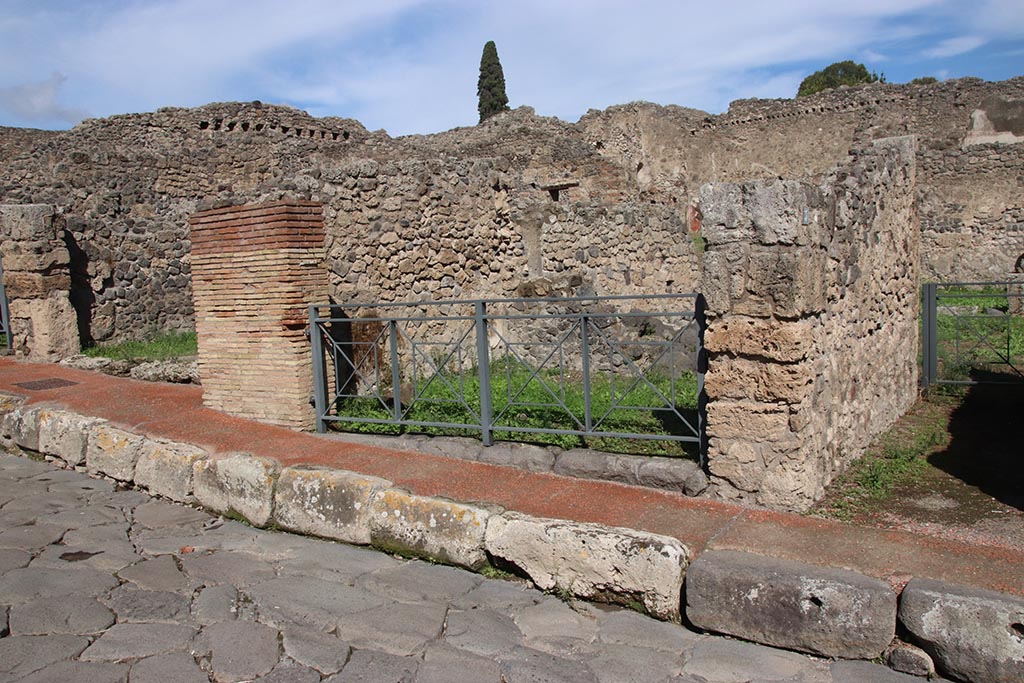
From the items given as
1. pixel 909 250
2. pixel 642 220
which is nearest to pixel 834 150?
pixel 642 220

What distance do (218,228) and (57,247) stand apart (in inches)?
182

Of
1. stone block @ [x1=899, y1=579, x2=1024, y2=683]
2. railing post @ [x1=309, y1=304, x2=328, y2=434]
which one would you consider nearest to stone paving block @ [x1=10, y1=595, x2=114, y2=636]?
railing post @ [x1=309, y1=304, x2=328, y2=434]

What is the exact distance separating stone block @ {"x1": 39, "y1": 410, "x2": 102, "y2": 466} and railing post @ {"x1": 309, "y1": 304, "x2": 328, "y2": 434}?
71.3 inches

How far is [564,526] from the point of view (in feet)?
13.4

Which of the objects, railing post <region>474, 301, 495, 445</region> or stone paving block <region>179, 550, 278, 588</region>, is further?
railing post <region>474, 301, 495, 445</region>

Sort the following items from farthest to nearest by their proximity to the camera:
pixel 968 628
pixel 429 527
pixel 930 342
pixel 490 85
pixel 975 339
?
1. pixel 490 85
2. pixel 975 339
3. pixel 930 342
4. pixel 429 527
5. pixel 968 628

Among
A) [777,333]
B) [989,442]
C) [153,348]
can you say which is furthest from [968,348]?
[153,348]

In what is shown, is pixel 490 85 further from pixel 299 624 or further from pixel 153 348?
pixel 299 624

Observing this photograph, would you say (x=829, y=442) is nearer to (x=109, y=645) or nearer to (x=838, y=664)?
(x=838, y=664)

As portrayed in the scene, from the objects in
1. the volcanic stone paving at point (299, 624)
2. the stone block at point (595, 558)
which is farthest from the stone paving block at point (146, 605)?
the stone block at point (595, 558)

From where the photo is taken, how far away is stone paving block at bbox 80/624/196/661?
341 cm

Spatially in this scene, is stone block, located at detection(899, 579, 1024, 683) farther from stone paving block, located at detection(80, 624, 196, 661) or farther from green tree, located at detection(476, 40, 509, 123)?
green tree, located at detection(476, 40, 509, 123)

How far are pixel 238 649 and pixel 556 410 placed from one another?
3.52 m

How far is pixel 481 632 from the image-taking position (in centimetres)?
368
